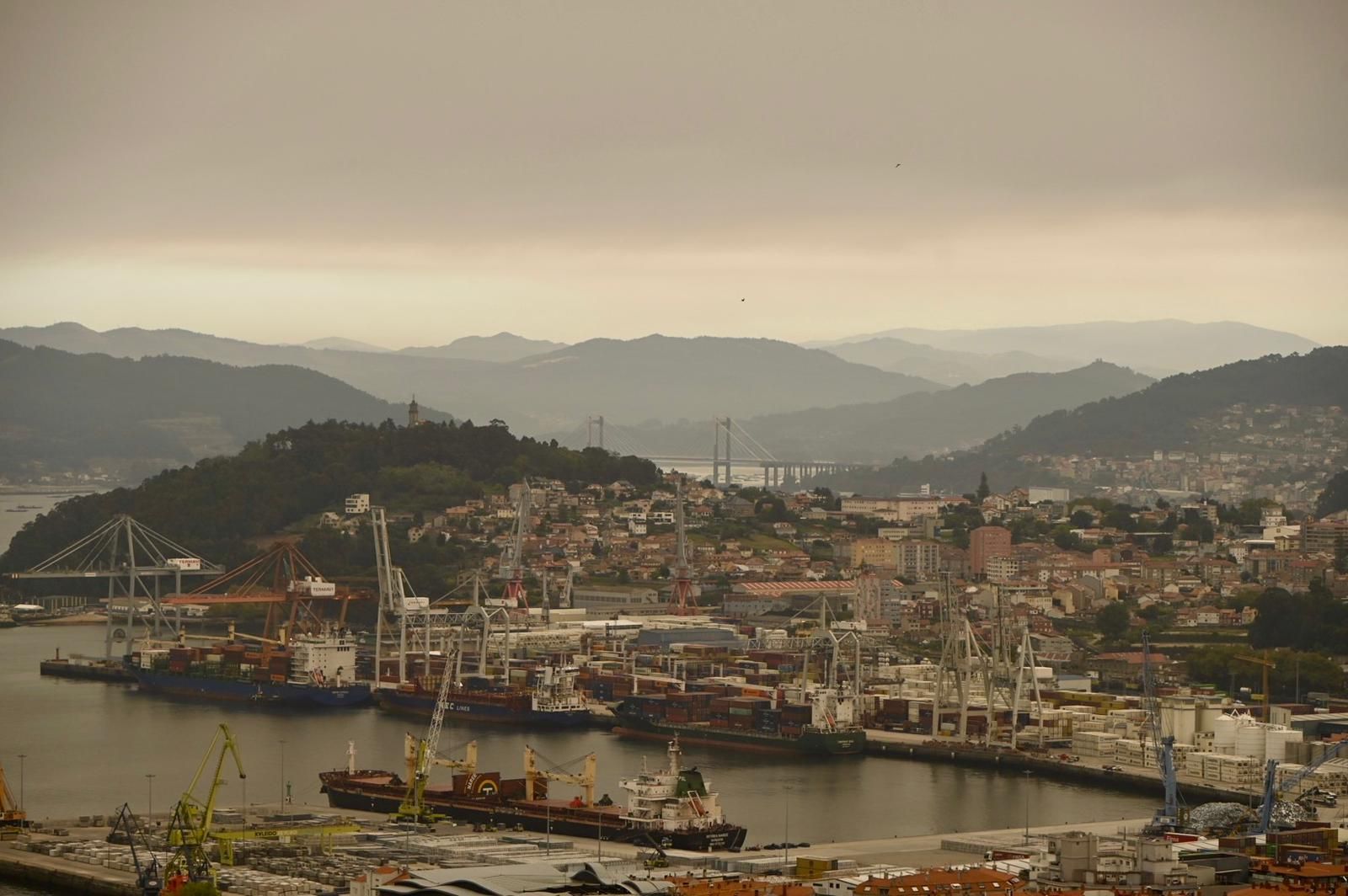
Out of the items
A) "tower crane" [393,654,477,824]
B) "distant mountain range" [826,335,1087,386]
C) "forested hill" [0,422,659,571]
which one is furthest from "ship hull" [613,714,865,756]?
"distant mountain range" [826,335,1087,386]

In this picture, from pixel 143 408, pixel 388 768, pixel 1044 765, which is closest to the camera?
pixel 388 768

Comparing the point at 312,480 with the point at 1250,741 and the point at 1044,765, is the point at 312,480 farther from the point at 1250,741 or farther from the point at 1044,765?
the point at 1250,741

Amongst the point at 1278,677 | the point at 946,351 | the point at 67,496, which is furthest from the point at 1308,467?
the point at 946,351

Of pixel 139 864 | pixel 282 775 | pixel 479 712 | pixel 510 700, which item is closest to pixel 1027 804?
pixel 282 775

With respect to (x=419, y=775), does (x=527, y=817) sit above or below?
below

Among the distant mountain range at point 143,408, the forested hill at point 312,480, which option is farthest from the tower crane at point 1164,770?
the distant mountain range at point 143,408

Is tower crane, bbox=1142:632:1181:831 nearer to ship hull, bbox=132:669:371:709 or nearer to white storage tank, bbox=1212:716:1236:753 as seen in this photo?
white storage tank, bbox=1212:716:1236:753
